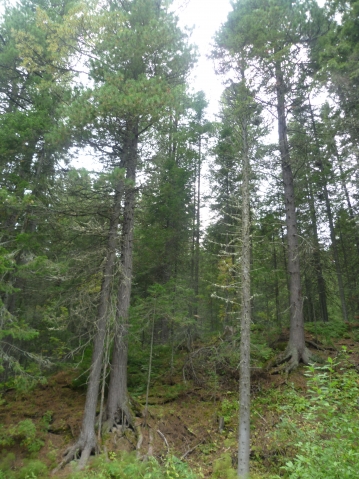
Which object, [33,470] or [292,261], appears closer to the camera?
[33,470]

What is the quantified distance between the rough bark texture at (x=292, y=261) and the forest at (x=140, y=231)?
61 millimetres

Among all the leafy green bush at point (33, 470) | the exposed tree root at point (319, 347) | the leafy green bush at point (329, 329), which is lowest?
the leafy green bush at point (33, 470)

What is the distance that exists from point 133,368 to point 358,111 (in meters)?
12.7

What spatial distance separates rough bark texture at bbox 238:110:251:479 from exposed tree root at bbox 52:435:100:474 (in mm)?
3787

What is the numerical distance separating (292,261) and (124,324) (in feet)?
21.6

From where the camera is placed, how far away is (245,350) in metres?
7.73

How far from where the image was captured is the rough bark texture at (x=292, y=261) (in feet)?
36.3

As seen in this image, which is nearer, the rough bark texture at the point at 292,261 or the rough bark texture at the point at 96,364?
the rough bark texture at the point at 96,364

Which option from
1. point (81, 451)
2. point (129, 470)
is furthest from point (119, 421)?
point (129, 470)

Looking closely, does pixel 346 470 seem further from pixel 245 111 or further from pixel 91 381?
pixel 245 111

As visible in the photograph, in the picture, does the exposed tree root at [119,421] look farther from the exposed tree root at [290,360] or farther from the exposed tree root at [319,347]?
the exposed tree root at [319,347]

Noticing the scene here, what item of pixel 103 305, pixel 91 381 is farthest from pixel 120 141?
pixel 91 381

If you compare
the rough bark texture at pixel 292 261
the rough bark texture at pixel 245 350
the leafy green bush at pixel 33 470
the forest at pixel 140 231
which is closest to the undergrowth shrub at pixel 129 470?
the forest at pixel 140 231

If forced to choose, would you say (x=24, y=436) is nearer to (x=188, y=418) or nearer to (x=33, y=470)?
(x=33, y=470)
